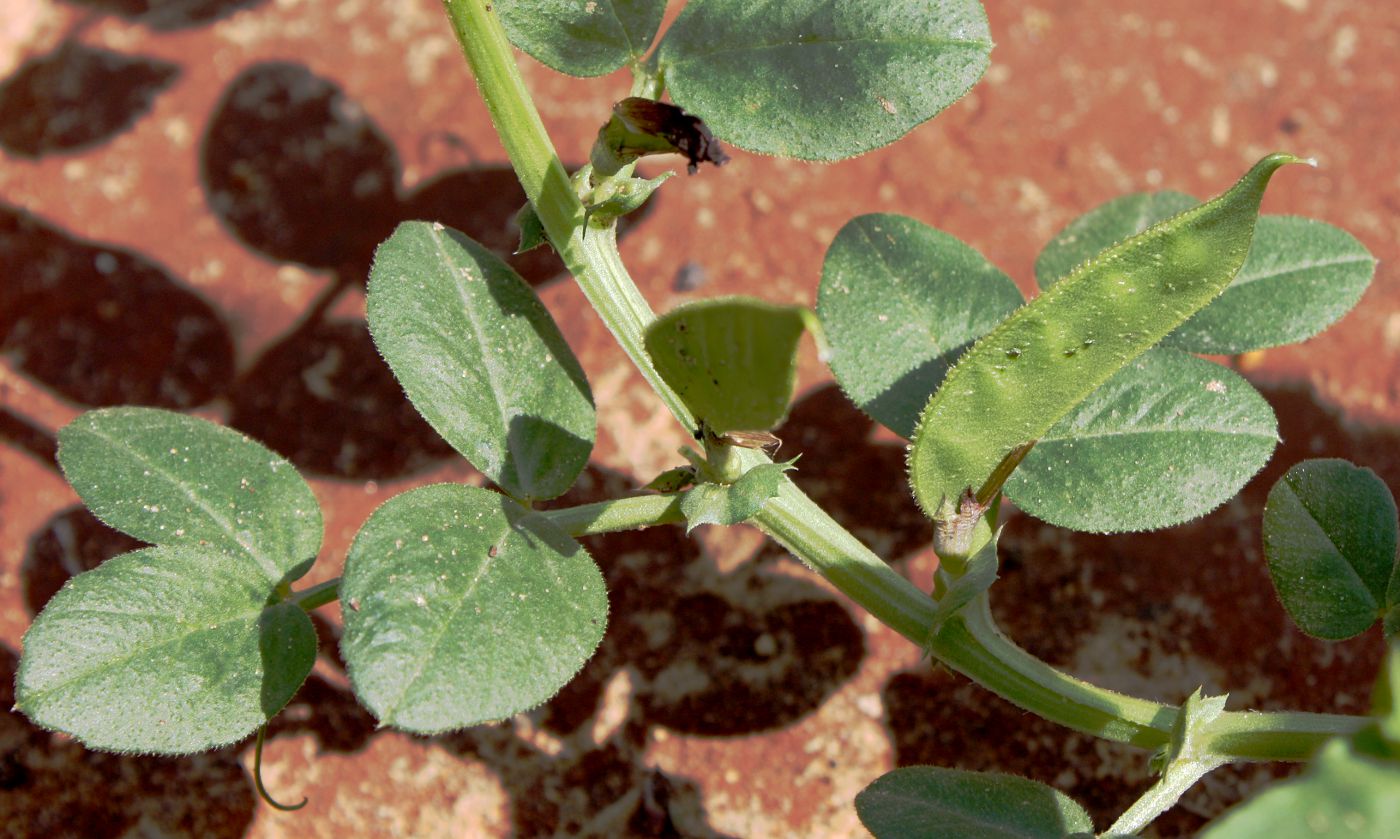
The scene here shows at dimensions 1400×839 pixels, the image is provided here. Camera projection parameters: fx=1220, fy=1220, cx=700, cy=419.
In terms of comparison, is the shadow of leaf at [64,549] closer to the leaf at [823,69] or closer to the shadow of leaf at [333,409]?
the shadow of leaf at [333,409]

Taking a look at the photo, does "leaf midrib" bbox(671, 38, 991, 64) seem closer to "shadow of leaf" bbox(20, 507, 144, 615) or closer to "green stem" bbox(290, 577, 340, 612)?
"green stem" bbox(290, 577, 340, 612)

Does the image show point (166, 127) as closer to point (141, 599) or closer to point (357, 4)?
point (357, 4)

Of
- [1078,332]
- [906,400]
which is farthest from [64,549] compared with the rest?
[1078,332]

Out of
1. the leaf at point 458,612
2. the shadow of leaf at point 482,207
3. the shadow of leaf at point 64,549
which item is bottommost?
the shadow of leaf at point 64,549

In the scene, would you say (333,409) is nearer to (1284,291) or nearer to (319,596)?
(319,596)

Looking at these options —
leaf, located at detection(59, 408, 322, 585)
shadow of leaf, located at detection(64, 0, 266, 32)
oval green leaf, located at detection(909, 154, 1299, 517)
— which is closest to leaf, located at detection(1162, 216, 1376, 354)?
oval green leaf, located at detection(909, 154, 1299, 517)

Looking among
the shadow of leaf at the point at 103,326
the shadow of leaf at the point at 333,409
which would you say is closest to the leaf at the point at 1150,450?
the shadow of leaf at the point at 333,409
